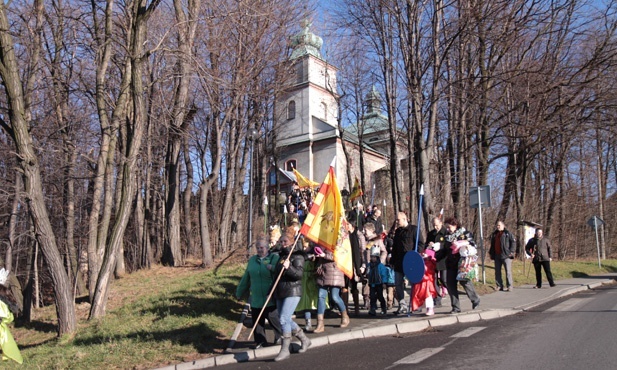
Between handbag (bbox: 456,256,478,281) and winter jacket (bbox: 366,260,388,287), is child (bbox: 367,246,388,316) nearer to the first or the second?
winter jacket (bbox: 366,260,388,287)

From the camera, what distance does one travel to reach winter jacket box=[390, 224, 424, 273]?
1002 centimetres

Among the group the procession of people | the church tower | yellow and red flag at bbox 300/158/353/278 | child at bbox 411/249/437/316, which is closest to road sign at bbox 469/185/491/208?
the procession of people

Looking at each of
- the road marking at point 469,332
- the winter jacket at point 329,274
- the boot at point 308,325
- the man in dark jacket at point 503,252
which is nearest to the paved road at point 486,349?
the road marking at point 469,332

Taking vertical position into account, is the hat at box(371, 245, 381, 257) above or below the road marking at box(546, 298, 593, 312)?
above

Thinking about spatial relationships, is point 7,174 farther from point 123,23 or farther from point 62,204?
point 123,23

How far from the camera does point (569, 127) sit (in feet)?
69.4

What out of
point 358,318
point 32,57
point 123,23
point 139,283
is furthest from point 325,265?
point 32,57

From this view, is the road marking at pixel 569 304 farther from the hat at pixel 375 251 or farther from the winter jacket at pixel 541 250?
the hat at pixel 375 251

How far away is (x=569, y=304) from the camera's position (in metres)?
12.2

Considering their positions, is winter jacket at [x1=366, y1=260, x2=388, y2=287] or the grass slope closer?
the grass slope

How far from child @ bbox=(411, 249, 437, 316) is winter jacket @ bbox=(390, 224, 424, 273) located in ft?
1.16

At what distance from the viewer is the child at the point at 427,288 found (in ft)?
31.9

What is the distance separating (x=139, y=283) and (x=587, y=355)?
1239 cm

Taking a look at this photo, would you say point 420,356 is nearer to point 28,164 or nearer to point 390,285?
point 390,285
